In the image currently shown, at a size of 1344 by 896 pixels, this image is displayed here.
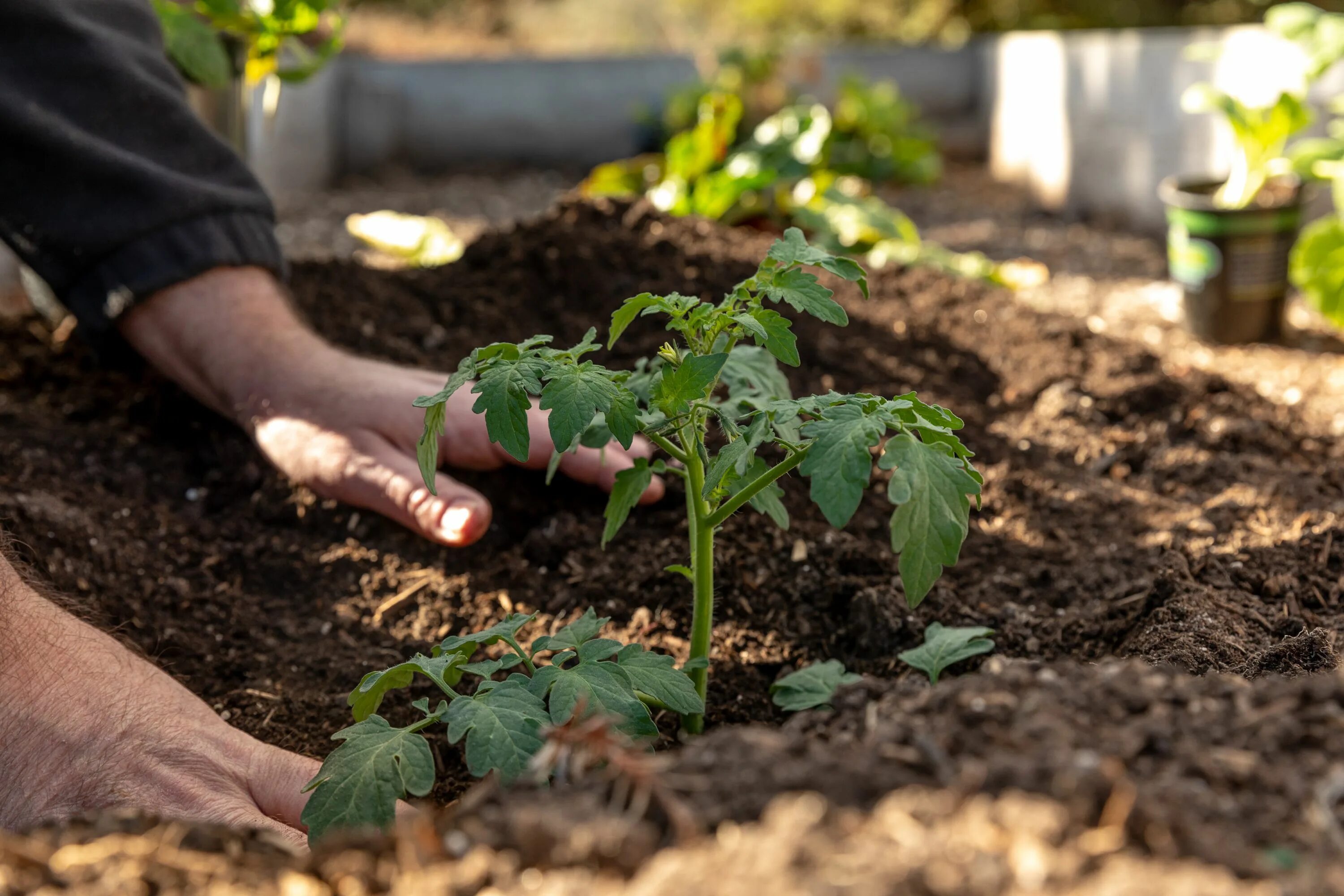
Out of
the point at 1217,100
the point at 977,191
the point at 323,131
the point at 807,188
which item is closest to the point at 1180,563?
the point at 1217,100

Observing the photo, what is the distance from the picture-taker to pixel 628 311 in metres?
1.18

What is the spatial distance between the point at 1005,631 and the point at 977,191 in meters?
4.80

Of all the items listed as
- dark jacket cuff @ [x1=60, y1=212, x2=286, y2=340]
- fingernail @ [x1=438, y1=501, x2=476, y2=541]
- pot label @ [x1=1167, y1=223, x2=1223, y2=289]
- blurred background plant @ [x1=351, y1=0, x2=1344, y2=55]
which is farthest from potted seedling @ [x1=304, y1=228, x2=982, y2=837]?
blurred background plant @ [x1=351, y1=0, x2=1344, y2=55]

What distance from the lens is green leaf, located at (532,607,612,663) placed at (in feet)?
3.99

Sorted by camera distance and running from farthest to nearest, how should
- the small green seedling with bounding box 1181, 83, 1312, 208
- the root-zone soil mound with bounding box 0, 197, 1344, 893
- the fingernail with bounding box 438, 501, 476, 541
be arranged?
the small green seedling with bounding box 1181, 83, 1312, 208, the fingernail with bounding box 438, 501, 476, 541, the root-zone soil mound with bounding box 0, 197, 1344, 893

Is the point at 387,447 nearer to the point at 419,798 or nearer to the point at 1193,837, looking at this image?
the point at 419,798

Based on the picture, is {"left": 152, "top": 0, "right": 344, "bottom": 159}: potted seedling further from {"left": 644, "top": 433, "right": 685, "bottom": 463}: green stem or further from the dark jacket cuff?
{"left": 644, "top": 433, "right": 685, "bottom": 463}: green stem

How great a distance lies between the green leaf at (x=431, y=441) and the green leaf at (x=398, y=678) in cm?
20

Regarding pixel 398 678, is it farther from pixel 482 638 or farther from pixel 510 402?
pixel 510 402

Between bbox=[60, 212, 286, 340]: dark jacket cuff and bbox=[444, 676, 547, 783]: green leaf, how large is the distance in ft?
4.21

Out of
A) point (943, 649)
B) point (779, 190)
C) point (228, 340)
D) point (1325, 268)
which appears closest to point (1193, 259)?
point (1325, 268)

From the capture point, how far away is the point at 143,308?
210 cm

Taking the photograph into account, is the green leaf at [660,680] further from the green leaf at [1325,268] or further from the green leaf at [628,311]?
the green leaf at [1325,268]

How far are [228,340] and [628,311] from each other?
3.76 feet
